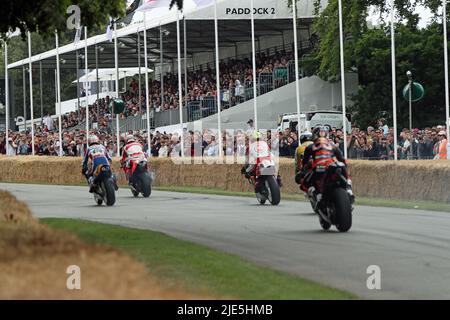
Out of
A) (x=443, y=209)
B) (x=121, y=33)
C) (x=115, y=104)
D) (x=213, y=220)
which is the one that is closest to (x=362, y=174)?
(x=443, y=209)

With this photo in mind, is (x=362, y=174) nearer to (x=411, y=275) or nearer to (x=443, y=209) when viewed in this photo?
(x=443, y=209)

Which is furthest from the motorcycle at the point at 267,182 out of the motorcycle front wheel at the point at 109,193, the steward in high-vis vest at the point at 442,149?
the steward in high-vis vest at the point at 442,149

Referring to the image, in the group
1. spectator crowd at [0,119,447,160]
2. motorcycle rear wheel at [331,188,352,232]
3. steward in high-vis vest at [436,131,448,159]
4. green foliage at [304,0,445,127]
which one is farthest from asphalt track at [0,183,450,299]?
green foliage at [304,0,445,127]

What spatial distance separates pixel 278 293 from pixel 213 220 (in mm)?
9749

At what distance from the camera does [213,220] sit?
64.4ft

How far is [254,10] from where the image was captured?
164ft

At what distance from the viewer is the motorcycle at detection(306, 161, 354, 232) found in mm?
16781

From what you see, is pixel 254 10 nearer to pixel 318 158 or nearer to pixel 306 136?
pixel 306 136

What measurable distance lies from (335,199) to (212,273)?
6010mm

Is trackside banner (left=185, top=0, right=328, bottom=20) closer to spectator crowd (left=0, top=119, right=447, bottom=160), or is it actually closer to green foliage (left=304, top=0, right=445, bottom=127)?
green foliage (left=304, top=0, right=445, bottom=127)

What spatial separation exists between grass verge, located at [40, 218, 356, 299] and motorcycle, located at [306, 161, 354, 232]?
123 inches

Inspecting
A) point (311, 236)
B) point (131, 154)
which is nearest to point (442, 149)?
point (131, 154)
